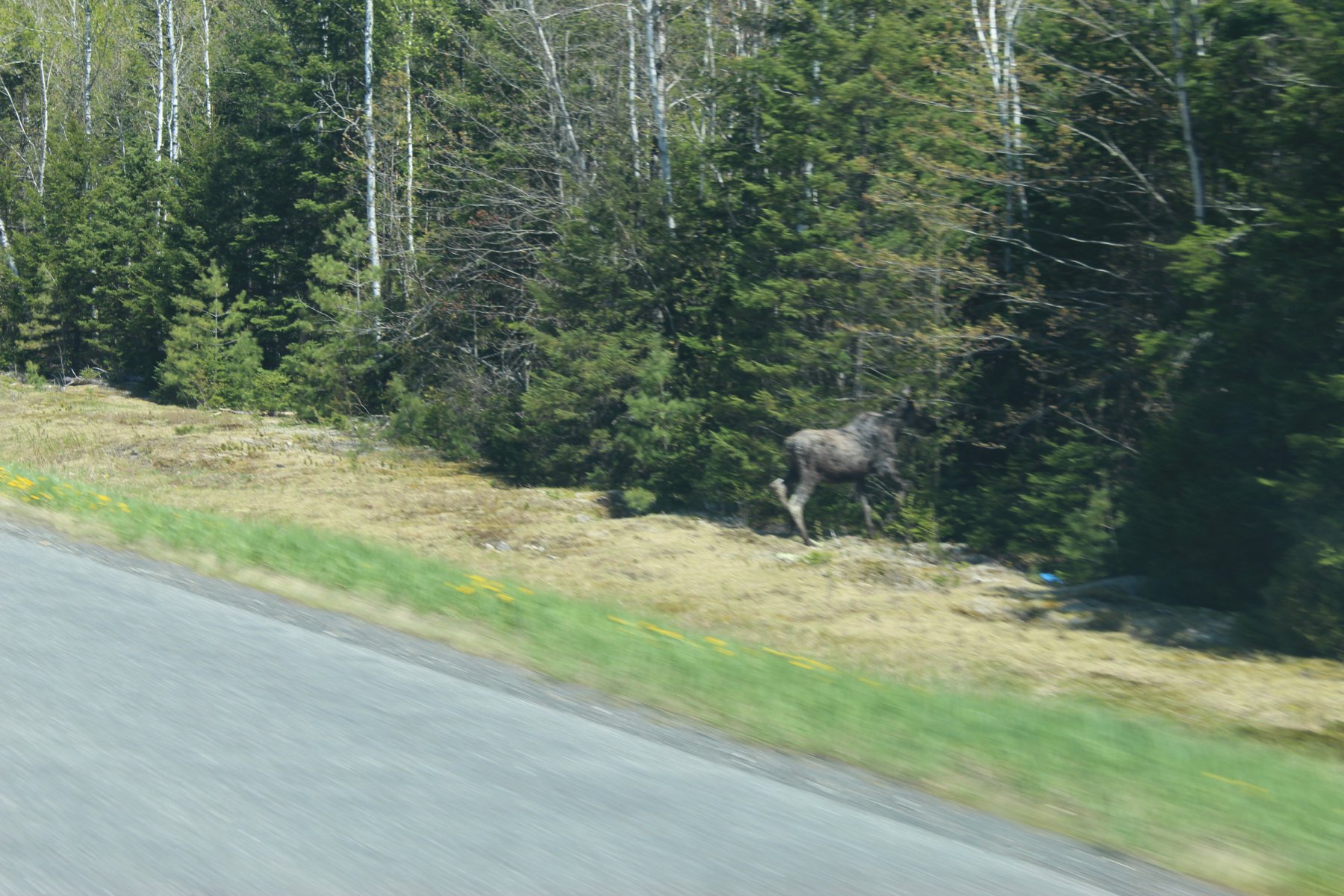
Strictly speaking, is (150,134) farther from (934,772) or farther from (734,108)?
(934,772)

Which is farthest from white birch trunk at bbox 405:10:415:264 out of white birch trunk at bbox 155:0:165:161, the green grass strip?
the green grass strip

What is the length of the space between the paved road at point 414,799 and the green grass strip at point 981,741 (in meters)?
0.26

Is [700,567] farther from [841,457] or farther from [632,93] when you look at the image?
[632,93]

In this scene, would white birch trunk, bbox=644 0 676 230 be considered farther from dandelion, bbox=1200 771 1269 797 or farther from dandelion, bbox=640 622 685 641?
dandelion, bbox=1200 771 1269 797

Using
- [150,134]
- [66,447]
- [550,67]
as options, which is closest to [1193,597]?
[550,67]

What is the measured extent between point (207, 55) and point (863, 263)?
4911 centimetres

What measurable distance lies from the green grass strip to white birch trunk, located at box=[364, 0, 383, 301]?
104ft

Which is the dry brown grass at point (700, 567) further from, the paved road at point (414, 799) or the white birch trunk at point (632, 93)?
the white birch trunk at point (632, 93)

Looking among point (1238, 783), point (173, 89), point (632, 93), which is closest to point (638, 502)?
point (632, 93)

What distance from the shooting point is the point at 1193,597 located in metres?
16.4

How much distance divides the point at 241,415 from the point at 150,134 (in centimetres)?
2487

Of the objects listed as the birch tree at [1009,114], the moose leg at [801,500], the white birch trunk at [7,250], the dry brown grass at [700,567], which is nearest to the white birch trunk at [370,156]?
the dry brown grass at [700,567]

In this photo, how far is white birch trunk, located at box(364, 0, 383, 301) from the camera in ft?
131

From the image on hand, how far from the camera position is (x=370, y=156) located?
39.9m
